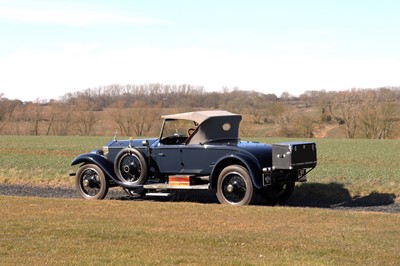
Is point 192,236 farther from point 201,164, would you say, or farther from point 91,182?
point 91,182

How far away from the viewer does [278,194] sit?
47.1 feet

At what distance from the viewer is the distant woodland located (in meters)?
69.2

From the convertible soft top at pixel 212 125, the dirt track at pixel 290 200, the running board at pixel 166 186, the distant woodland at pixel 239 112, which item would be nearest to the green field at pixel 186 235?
the running board at pixel 166 186

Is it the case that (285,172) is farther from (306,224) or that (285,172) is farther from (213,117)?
(306,224)

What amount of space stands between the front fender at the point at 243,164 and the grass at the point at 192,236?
0.88 metres

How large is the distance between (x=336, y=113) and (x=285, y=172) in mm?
63300

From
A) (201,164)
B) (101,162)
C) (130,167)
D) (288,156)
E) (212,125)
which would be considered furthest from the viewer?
(101,162)

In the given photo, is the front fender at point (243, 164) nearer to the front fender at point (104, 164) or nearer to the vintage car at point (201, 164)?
the vintage car at point (201, 164)

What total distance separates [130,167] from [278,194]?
3.20 meters

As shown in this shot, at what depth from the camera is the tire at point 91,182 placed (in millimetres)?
14883

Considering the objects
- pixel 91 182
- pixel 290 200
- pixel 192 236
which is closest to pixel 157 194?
pixel 91 182

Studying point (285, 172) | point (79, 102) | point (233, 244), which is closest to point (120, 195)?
point (285, 172)

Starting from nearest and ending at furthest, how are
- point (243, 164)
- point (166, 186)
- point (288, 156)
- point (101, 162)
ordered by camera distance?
point (288, 156) < point (243, 164) < point (166, 186) < point (101, 162)

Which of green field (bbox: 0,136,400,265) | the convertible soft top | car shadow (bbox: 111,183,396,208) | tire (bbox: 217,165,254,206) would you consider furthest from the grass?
car shadow (bbox: 111,183,396,208)
